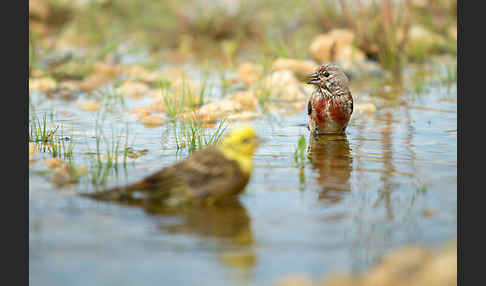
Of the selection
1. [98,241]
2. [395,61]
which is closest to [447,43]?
[395,61]

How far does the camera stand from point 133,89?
367 inches

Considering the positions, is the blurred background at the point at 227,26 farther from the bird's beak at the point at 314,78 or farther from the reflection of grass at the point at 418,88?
the bird's beak at the point at 314,78

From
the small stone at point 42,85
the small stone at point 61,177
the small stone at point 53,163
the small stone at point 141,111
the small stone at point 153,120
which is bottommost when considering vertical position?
the small stone at point 61,177

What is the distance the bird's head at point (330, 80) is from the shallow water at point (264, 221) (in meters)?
1.01

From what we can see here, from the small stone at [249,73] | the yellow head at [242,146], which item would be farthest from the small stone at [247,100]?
the yellow head at [242,146]

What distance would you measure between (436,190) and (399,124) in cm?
280

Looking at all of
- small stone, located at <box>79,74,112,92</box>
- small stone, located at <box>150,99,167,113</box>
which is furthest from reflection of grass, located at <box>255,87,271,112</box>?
small stone, located at <box>79,74,112,92</box>

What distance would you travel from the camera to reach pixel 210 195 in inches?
162

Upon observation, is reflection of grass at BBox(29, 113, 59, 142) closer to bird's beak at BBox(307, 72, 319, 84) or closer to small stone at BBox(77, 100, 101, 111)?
small stone at BBox(77, 100, 101, 111)

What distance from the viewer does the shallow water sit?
323 centimetres

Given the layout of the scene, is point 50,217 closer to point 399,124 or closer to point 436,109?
point 399,124

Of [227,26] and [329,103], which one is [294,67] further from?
[227,26]

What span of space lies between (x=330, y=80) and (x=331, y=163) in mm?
1798

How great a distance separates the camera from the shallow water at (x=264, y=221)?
323 centimetres
